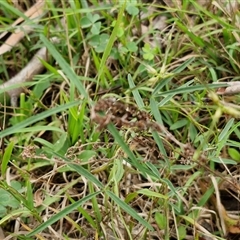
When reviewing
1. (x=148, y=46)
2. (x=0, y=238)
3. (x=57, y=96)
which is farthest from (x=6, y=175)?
(x=148, y=46)

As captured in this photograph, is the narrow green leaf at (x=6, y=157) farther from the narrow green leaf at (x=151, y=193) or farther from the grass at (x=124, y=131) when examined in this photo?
the narrow green leaf at (x=151, y=193)

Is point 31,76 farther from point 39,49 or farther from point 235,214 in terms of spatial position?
point 235,214

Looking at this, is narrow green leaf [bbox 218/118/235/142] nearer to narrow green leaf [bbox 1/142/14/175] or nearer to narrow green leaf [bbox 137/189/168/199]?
narrow green leaf [bbox 137/189/168/199]

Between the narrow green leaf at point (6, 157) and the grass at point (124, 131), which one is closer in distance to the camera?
the grass at point (124, 131)

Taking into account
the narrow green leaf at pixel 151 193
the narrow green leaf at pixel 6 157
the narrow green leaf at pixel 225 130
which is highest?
the narrow green leaf at pixel 6 157

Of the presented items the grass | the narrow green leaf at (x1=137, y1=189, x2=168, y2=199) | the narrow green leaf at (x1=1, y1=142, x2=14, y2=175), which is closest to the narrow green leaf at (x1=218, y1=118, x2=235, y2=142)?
the grass

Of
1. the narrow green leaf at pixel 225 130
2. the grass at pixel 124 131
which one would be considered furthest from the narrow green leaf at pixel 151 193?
the narrow green leaf at pixel 225 130

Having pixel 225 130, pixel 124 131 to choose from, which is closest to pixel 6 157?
pixel 124 131

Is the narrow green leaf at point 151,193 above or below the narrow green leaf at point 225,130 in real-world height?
below
